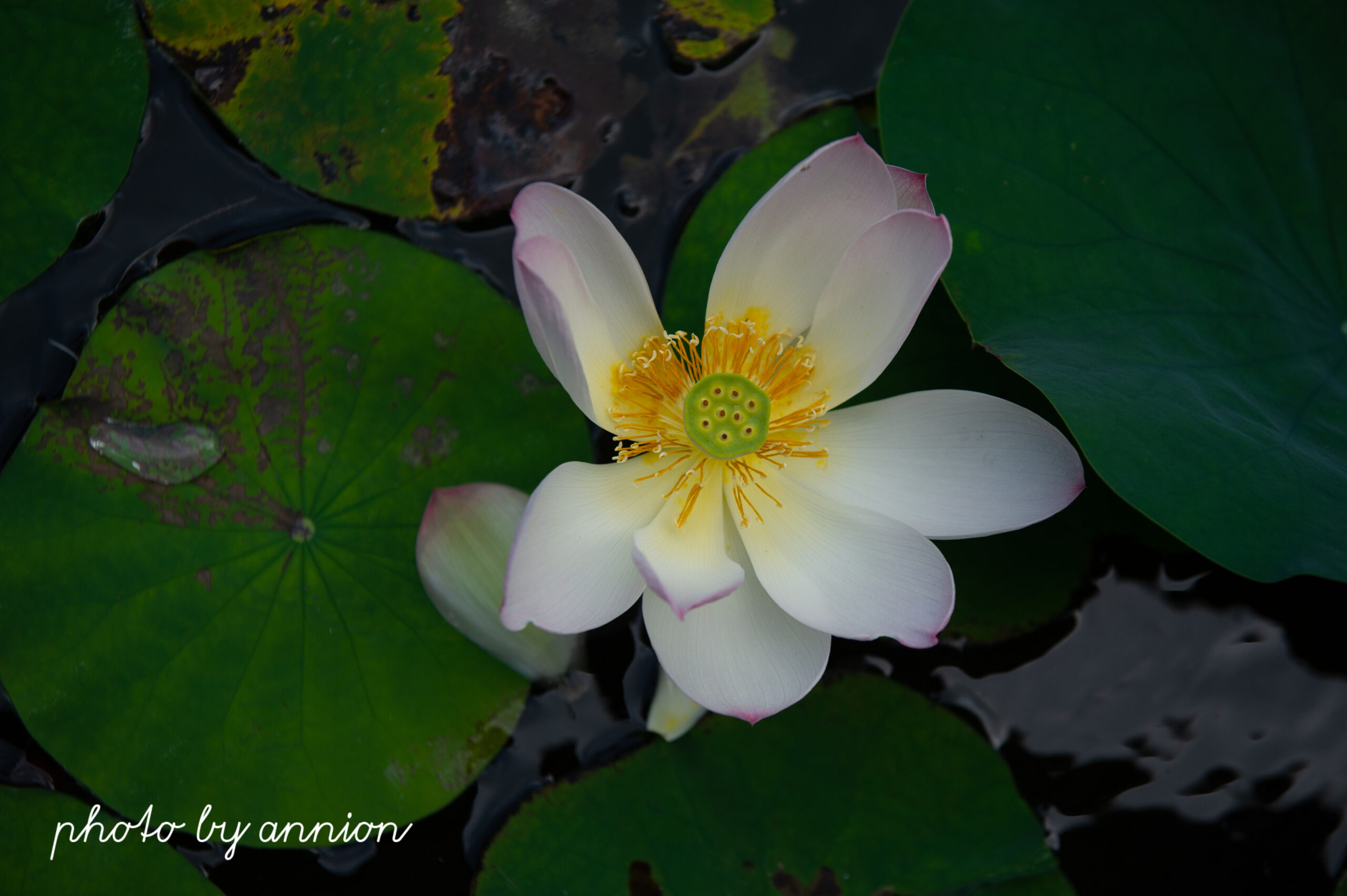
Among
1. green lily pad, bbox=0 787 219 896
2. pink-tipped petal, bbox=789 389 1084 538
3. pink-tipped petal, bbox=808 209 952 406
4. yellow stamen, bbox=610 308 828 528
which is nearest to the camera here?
pink-tipped petal, bbox=808 209 952 406

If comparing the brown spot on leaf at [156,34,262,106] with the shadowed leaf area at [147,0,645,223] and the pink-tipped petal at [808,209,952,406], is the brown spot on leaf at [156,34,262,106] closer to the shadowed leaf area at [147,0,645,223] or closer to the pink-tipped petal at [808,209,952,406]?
the shadowed leaf area at [147,0,645,223]

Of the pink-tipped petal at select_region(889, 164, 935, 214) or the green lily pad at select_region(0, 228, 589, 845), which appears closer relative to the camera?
the pink-tipped petal at select_region(889, 164, 935, 214)

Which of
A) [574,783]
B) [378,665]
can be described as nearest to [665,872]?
[574,783]

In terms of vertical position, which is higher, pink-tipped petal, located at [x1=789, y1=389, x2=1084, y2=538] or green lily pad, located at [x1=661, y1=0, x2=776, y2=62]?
green lily pad, located at [x1=661, y1=0, x2=776, y2=62]

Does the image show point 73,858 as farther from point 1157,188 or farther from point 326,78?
point 1157,188

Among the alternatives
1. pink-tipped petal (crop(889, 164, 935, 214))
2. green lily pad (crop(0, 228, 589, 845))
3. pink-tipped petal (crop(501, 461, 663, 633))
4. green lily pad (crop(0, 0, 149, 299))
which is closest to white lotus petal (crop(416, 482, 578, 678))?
green lily pad (crop(0, 228, 589, 845))

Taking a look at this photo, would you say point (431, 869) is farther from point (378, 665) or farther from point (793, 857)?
point (793, 857)

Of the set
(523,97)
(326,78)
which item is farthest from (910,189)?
(326,78)
